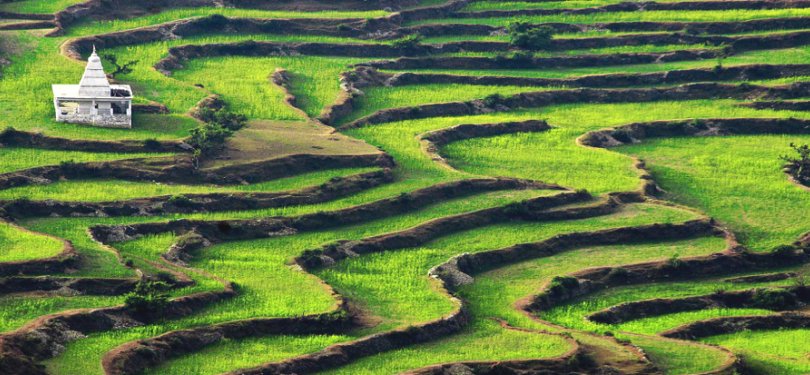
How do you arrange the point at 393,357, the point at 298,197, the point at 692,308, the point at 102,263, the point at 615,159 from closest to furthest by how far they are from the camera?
the point at 393,357, the point at 102,263, the point at 692,308, the point at 298,197, the point at 615,159

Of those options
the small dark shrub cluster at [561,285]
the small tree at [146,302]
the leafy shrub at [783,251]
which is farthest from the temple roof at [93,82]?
the leafy shrub at [783,251]

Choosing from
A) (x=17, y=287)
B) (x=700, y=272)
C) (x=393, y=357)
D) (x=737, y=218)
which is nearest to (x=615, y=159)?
(x=737, y=218)

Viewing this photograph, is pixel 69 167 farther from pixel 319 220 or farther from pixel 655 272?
pixel 655 272

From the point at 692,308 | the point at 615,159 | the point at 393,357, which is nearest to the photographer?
the point at 393,357

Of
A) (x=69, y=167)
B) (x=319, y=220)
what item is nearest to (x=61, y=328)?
(x=319, y=220)

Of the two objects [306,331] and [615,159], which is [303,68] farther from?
[306,331]

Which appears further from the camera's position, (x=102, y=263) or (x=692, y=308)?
(x=692, y=308)

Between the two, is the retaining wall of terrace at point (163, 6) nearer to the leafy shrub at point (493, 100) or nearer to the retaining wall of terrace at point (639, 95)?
the retaining wall of terrace at point (639, 95)
